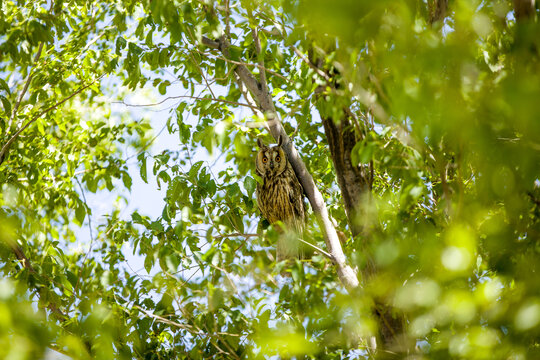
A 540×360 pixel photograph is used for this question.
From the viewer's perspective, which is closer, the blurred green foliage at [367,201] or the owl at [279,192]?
the blurred green foliage at [367,201]

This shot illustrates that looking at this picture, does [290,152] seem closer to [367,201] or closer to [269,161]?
[269,161]

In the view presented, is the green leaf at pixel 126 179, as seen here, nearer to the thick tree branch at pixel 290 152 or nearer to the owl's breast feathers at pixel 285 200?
the owl's breast feathers at pixel 285 200

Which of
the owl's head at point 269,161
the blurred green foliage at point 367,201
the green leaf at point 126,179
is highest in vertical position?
the owl's head at point 269,161

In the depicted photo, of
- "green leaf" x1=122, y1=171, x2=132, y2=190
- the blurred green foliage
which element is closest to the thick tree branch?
the blurred green foliage

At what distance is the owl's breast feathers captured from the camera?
3898 millimetres

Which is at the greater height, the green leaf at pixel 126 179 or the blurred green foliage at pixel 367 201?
the green leaf at pixel 126 179

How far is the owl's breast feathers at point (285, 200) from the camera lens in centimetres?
390

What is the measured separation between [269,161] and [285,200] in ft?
1.24

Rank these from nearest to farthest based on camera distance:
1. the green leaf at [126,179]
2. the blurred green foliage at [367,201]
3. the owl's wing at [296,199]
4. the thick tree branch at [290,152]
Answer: the blurred green foliage at [367,201] → the thick tree branch at [290,152] → the owl's wing at [296,199] → the green leaf at [126,179]

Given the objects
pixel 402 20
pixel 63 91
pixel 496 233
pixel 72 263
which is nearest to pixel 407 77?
pixel 402 20

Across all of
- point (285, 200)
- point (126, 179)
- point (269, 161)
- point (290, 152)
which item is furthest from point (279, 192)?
point (126, 179)

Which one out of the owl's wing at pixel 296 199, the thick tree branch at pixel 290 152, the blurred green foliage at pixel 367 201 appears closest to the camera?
the blurred green foliage at pixel 367 201

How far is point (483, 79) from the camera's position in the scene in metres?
1.50

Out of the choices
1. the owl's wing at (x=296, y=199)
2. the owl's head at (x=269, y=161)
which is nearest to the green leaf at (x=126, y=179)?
the owl's head at (x=269, y=161)
